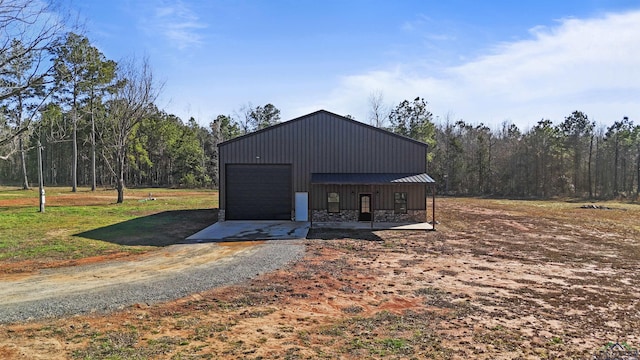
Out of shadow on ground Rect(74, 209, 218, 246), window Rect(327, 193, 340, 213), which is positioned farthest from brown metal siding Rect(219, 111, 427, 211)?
shadow on ground Rect(74, 209, 218, 246)

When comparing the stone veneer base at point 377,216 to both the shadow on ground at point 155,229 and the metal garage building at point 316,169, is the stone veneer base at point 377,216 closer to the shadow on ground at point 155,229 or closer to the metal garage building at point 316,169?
the metal garage building at point 316,169

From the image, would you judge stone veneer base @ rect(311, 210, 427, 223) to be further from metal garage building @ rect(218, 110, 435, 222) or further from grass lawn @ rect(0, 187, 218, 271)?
grass lawn @ rect(0, 187, 218, 271)

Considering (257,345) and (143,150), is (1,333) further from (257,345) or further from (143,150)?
(143,150)

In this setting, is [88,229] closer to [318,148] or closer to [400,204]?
[318,148]

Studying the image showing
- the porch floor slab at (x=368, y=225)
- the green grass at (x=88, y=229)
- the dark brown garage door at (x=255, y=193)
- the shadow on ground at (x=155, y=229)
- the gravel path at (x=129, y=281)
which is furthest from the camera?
the dark brown garage door at (x=255, y=193)

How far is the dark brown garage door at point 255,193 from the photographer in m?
20.6

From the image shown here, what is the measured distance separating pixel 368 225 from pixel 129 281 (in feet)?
39.1

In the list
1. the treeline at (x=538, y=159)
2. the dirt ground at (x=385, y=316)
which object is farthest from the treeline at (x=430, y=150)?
the dirt ground at (x=385, y=316)

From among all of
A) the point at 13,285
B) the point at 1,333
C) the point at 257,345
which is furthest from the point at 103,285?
the point at 257,345

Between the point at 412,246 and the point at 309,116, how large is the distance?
924 centimetres

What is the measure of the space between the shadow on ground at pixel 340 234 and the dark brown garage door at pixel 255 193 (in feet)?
12.0

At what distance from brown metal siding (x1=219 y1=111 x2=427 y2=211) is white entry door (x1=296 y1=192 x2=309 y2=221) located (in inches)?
14.3

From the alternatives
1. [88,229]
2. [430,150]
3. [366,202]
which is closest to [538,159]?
[430,150]

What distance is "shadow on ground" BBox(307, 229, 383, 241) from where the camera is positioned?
15812 mm
